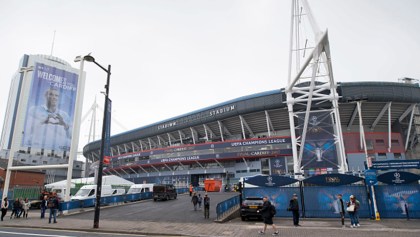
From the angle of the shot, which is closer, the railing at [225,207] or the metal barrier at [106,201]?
the railing at [225,207]

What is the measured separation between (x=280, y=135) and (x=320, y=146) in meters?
15.1

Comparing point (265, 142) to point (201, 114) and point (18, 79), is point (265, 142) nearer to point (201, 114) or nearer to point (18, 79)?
point (201, 114)

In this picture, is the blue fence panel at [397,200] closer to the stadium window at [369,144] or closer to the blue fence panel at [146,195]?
the blue fence panel at [146,195]

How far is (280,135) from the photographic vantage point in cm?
5912

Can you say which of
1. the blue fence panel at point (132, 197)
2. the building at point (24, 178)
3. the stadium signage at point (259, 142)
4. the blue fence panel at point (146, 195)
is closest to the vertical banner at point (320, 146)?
the stadium signage at point (259, 142)

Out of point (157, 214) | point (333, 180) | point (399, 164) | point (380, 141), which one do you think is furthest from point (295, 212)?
point (380, 141)

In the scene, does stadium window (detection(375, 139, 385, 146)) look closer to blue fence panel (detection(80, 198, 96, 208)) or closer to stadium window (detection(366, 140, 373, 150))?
stadium window (detection(366, 140, 373, 150))

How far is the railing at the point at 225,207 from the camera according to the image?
53.8ft

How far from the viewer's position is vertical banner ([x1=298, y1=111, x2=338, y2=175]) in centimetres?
4378

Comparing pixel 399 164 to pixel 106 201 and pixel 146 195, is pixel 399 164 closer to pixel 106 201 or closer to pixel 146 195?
pixel 106 201

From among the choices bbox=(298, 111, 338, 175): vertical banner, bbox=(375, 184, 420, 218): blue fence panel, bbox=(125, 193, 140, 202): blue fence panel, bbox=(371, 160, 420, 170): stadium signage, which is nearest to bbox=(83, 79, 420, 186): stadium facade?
bbox=(298, 111, 338, 175): vertical banner

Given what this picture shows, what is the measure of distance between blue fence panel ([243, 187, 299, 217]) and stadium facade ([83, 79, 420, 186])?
78.8 feet

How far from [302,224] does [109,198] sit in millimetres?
20814

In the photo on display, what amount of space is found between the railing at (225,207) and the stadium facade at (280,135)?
22837 mm
